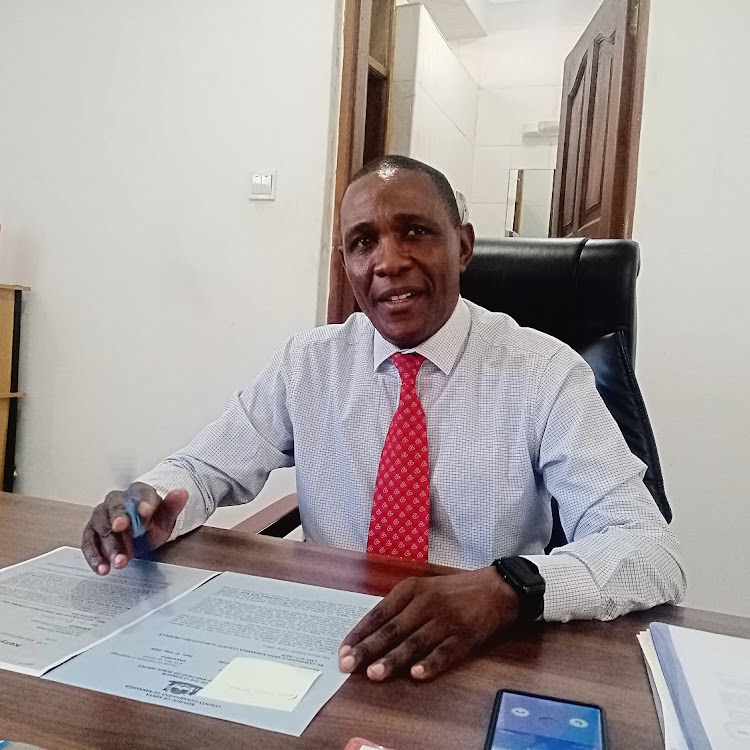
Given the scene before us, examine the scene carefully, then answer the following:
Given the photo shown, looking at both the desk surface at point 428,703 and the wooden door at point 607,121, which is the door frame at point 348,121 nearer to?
the wooden door at point 607,121

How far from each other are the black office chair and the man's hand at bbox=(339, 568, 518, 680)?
0.52 meters

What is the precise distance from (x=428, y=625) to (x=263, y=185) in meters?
1.82

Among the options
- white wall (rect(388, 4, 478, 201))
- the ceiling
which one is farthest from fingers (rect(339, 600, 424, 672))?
the ceiling

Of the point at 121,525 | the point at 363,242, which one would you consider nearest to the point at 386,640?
the point at 121,525

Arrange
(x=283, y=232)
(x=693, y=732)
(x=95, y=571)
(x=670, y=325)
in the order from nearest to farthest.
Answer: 1. (x=693, y=732)
2. (x=95, y=571)
3. (x=670, y=325)
4. (x=283, y=232)

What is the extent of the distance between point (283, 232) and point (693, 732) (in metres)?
1.90

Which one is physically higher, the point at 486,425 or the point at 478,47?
the point at 478,47

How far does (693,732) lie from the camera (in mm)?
485

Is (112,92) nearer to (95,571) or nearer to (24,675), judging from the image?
(95,571)

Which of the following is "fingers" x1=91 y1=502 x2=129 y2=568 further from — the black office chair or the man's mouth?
the man's mouth

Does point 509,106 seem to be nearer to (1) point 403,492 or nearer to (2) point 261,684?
(1) point 403,492

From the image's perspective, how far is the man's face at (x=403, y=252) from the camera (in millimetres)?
1096

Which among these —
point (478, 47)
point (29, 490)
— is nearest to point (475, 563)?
point (29, 490)

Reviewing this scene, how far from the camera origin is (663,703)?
1.74 ft
